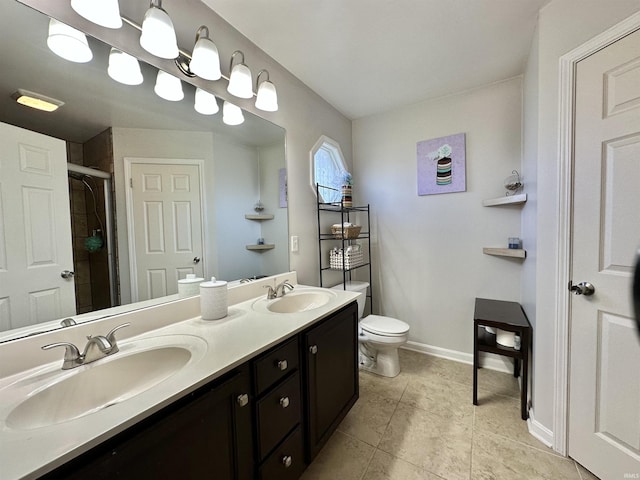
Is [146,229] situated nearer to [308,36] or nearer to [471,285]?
[308,36]

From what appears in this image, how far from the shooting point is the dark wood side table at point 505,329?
160 cm

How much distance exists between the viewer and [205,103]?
4.63 feet

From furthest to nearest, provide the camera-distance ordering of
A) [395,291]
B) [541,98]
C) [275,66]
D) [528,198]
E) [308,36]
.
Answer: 1. [395,291]
2. [275,66]
3. [528,198]
4. [308,36]
5. [541,98]

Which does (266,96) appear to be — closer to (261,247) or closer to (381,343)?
(261,247)

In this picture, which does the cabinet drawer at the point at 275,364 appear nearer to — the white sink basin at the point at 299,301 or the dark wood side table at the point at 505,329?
the white sink basin at the point at 299,301

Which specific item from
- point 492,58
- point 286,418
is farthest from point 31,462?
point 492,58

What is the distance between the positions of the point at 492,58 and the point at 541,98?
2.23 feet

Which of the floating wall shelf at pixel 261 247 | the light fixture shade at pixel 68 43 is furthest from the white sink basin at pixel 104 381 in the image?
the light fixture shade at pixel 68 43

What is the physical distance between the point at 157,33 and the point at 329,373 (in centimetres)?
172

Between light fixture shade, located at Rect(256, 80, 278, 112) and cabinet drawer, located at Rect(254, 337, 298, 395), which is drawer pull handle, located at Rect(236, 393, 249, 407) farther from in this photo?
light fixture shade, located at Rect(256, 80, 278, 112)

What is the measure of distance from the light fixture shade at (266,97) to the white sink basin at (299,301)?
120 centimetres

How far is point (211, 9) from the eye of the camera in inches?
53.8

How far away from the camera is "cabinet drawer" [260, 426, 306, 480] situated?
974 mm

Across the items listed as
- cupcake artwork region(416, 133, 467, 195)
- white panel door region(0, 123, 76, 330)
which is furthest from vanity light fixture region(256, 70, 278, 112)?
cupcake artwork region(416, 133, 467, 195)
